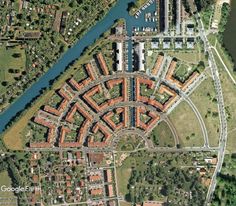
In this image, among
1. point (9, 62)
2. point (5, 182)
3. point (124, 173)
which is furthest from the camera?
point (124, 173)

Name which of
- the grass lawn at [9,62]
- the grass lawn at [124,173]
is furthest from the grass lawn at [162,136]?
the grass lawn at [9,62]

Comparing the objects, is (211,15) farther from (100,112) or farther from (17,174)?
(17,174)

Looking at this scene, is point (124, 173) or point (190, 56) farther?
point (124, 173)

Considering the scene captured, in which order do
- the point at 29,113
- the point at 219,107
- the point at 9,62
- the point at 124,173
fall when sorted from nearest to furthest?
1. the point at 9,62
2. the point at 29,113
3. the point at 219,107
4. the point at 124,173

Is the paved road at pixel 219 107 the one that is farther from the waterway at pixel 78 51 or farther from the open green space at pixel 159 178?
the waterway at pixel 78 51

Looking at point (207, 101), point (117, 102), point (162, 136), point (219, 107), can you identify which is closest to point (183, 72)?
point (207, 101)

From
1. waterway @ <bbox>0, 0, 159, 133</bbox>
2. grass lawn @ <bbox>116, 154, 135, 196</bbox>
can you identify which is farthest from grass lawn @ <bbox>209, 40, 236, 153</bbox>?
grass lawn @ <bbox>116, 154, 135, 196</bbox>

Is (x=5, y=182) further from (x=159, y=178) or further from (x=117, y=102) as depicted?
(x=159, y=178)
